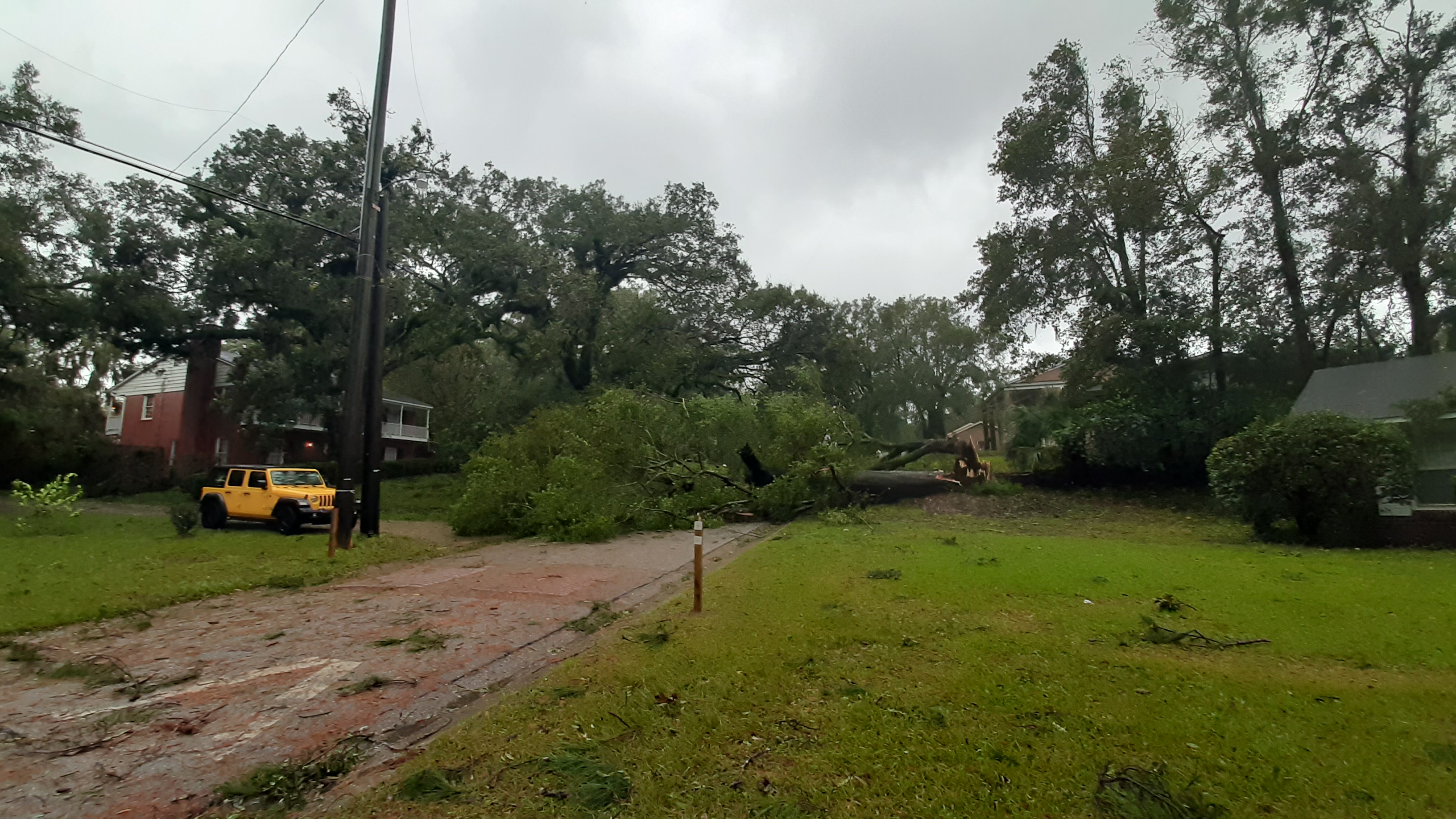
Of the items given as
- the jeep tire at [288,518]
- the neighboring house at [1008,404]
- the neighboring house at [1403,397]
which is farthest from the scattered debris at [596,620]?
the neighboring house at [1008,404]

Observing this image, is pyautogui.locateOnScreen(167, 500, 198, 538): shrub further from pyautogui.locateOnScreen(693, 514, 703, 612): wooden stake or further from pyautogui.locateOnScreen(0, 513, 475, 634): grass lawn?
pyautogui.locateOnScreen(693, 514, 703, 612): wooden stake

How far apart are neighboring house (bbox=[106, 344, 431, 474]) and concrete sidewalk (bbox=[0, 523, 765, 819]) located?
1995 centimetres

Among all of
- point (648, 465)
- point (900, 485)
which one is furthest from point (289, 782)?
point (900, 485)

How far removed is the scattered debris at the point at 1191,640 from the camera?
5.54 meters

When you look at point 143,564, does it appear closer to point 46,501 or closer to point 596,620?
point 596,620

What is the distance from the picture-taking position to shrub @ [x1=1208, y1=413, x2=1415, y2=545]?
41.6 ft

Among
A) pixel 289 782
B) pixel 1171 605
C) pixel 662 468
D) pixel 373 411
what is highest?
pixel 373 411

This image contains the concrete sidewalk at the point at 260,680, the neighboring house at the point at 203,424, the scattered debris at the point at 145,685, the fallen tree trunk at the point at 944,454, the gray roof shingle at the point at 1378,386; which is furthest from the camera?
the neighboring house at the point at 203,424

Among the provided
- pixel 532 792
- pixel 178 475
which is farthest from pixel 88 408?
pixel 532 792

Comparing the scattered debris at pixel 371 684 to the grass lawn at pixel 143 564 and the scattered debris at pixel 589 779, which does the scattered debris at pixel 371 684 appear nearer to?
the scattered debris at pixel 589 779

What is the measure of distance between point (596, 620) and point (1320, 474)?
12.5 meters

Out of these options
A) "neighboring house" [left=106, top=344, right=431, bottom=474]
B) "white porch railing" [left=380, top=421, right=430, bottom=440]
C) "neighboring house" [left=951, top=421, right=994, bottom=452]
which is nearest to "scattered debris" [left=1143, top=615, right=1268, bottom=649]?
"neighboring house" [left=106, top=344, right=431, bottom=474]

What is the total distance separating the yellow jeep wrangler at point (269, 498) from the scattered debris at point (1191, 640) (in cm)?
1495

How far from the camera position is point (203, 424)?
3156cm
